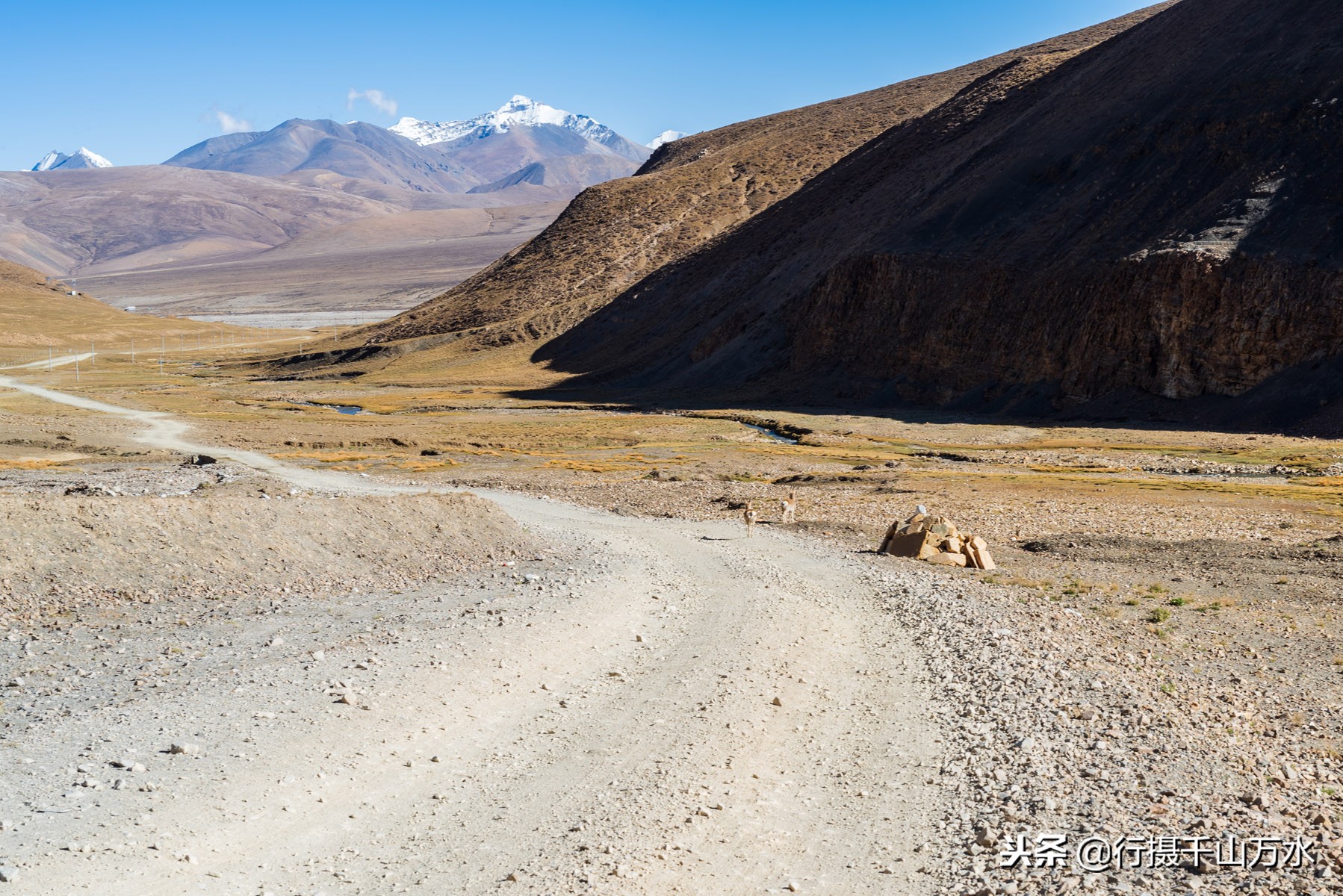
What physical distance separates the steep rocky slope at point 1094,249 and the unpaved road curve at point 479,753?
51.9 meters

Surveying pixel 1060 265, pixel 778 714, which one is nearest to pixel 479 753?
pixel 778 714

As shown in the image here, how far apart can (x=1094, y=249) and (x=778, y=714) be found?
66.1 m

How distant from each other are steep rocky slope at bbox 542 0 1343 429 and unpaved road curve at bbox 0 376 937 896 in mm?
51885

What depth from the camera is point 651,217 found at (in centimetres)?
14638

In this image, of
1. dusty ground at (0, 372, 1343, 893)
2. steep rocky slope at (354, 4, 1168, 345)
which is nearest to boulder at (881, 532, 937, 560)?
dusty ground at (0, 372, 1343, 893)

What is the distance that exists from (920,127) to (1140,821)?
354 ft

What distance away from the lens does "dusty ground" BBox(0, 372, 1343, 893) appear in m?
9.41

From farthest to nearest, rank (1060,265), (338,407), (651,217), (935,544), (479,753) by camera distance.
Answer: (651,217), (338,407), (1060,265), (935,544), (479,753)

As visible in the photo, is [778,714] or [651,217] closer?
[778,714]

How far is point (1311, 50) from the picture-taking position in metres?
72.4

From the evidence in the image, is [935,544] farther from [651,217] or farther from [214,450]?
[651,217]

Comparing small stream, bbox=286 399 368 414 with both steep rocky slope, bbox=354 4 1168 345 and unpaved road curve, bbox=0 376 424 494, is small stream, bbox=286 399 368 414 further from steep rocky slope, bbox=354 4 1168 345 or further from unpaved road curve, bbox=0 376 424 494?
steep rocky slope, bbox=354 4 1168 345

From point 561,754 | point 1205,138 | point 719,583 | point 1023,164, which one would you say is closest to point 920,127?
point 1023,164

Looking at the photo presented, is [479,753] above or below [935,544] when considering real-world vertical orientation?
below
